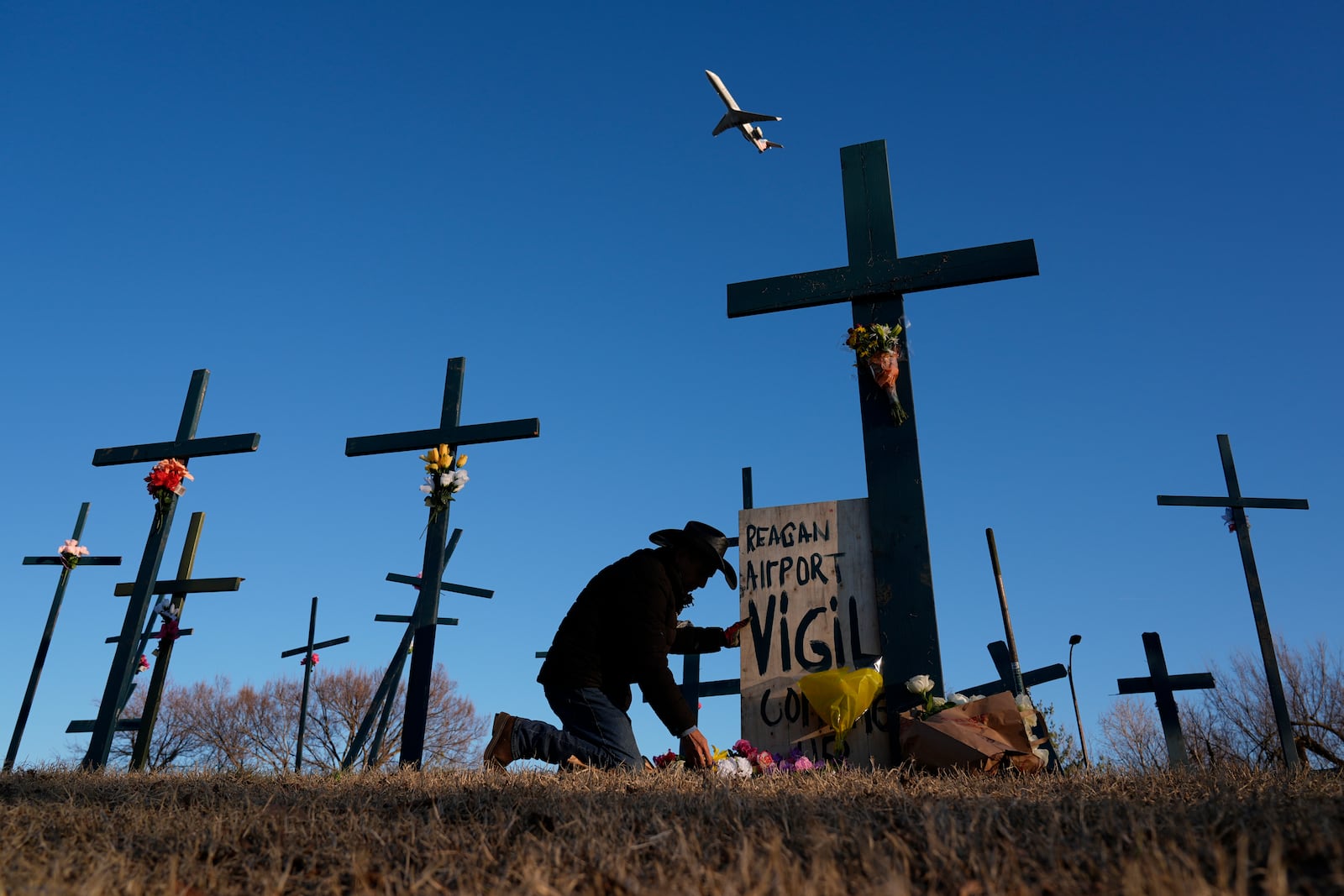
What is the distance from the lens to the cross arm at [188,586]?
12617 millimetres

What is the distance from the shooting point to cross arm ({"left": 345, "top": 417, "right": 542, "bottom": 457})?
1011cm

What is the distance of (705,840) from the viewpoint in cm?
301

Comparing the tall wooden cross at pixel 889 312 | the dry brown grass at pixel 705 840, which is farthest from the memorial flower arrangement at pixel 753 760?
the dry brown grass at pixel 705 840

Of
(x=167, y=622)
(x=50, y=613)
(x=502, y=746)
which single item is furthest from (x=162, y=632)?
(x=502, y=746)

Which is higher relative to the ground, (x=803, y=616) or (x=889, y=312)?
(x=889, y=312)

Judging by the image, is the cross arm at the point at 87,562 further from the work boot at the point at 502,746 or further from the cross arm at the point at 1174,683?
the cross arm at the point at 1174,683

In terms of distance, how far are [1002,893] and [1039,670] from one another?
9.85 metres

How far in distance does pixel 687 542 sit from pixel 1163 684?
7700 mm

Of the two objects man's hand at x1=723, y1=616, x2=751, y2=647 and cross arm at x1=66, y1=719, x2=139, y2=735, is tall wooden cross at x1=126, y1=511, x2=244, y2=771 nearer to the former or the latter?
cross arm at x1=66, y1=719, x2=139, y2=735

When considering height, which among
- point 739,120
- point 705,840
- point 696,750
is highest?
point 739,120

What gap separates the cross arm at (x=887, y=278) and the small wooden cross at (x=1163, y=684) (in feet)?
18.6

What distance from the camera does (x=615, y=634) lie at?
6.62 meters

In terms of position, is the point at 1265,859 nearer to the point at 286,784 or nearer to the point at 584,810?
the point at 584,810

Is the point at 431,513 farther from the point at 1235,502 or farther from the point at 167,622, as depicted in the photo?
the point at 1235,502
